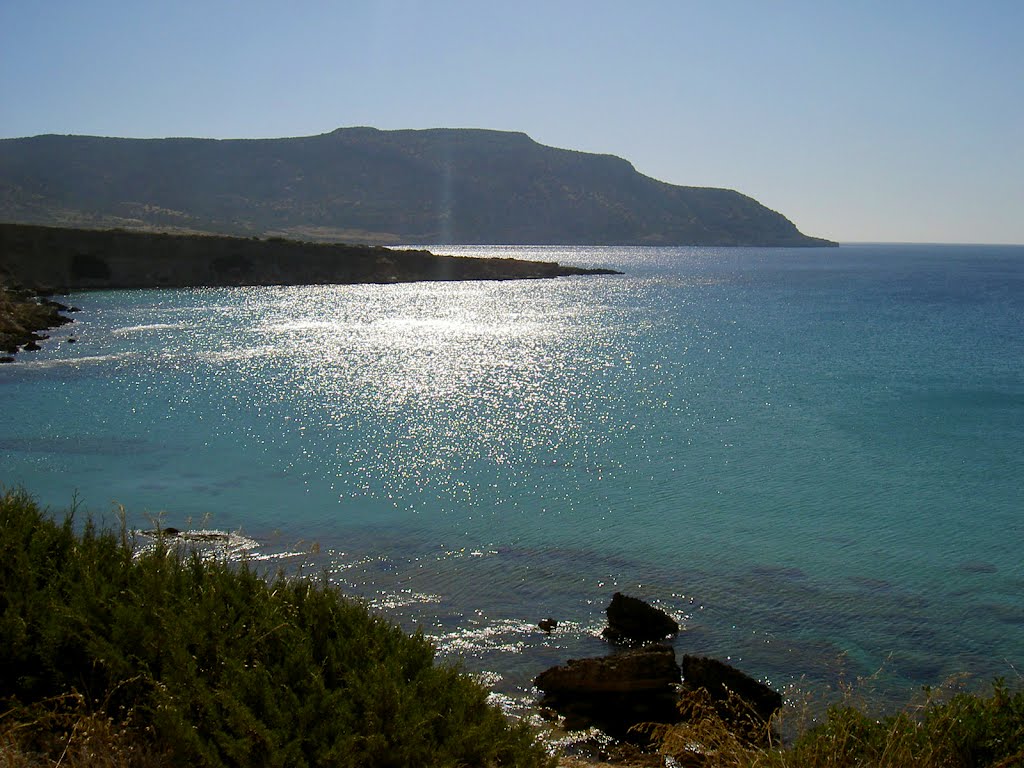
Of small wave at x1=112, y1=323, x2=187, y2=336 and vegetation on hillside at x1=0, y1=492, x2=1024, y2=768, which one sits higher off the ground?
vegetation on hillside at x1=0, y1=492, x2=1024, y2=768

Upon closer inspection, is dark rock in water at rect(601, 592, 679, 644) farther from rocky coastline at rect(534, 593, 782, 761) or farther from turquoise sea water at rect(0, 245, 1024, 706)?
rocky coastline at rect(534, 593, 782, 761)

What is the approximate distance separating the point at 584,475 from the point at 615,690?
1343 centimetres

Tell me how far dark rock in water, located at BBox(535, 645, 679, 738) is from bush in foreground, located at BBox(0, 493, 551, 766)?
16.8ft

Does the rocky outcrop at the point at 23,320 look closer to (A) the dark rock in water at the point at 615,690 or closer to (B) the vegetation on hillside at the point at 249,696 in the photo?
(A) the dark rock in water at the point at 615,690

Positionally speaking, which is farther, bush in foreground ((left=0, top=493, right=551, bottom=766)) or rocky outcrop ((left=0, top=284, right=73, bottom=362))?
Answer: rocky outcrop ((left=0, top=284, right=73, bottom=362))

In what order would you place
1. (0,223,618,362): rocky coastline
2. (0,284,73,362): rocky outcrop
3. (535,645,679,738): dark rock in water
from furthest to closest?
(0,223,618,362): rocky coastline
(0,284,73,362): rocky outcrop
(535,645,679,738): dark rock in water

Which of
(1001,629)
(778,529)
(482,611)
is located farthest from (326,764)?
(778,529)

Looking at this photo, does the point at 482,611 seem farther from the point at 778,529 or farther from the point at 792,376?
the point at 792,376

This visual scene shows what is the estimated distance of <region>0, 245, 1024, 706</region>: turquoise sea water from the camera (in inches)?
606

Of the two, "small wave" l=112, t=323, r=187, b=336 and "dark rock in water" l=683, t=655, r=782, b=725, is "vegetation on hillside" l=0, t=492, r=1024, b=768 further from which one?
"small wave" l=112, t=323, r=187, b=336

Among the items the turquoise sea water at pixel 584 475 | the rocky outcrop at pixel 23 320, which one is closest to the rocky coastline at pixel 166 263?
the rocky outcrop at pixel 23 320

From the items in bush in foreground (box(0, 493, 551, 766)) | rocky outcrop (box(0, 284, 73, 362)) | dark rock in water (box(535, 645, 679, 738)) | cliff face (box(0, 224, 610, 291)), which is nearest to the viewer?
bush in foreground (box(0, 493, 551, 766))

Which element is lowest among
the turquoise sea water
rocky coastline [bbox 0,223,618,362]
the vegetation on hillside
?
the turquoise sea water

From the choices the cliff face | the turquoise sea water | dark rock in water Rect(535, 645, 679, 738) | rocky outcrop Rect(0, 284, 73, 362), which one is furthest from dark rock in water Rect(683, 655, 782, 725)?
the cliff face
